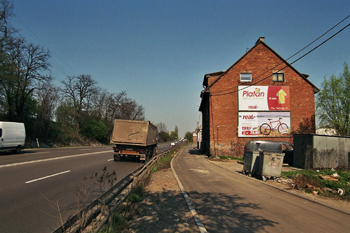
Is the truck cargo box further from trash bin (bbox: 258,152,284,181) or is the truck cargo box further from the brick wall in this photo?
the brick wall

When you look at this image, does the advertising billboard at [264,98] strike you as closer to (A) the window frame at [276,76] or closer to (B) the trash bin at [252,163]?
(A) the window frame at [276,76]

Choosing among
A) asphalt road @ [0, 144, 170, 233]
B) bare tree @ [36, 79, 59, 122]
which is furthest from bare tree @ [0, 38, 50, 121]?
asphalt road @ [0, 144, 170, 233]

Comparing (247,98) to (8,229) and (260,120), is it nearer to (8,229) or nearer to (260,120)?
(260,120)

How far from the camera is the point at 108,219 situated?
165 inches

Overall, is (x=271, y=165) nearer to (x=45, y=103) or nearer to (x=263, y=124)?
(x=263, y=124)

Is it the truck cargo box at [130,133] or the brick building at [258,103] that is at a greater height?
the brick building at [258,103]

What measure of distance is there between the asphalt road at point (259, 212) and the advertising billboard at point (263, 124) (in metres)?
15.9

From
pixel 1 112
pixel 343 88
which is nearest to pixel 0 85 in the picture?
pixel 1 112

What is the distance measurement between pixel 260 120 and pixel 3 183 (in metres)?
22.1

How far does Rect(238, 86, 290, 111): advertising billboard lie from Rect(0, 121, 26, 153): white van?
66.1 feet

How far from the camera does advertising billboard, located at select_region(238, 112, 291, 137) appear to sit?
24.9m

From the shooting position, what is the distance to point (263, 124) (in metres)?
25.0

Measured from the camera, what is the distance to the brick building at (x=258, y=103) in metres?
25.0

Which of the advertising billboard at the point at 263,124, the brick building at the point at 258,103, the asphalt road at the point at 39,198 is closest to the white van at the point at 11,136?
the asphalt road at the point at 39,198
